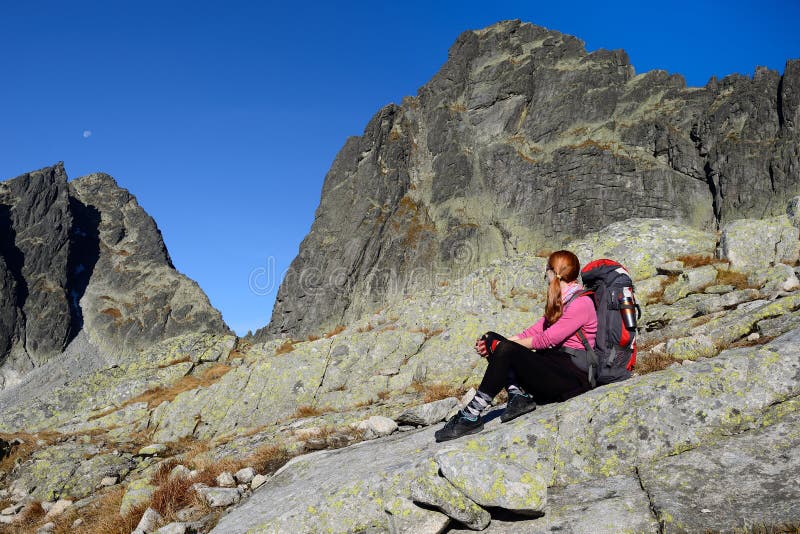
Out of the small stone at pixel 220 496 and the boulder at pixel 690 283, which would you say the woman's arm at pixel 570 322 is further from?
the boulder at pixel 690 283

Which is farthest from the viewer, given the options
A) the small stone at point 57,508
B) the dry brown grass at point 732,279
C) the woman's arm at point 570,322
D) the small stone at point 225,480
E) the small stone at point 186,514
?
the dry brown grass at point 732,279

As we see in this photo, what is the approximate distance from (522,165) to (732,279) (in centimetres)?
11782

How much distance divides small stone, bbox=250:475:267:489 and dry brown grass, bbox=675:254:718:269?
58.4ft

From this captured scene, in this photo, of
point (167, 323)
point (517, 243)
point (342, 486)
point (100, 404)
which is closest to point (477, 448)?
point (342, 486)

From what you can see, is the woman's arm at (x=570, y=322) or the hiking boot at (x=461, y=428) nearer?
the hiking boot at (x=461, y=428)

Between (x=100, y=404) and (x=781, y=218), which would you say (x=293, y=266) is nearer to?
(x=100, y=404)

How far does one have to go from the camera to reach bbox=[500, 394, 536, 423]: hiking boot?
680cm

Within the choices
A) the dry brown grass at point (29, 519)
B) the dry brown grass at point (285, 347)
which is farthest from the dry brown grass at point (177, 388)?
the dry brown grass at point (29, 519)

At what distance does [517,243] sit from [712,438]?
116517 mm

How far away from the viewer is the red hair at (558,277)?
709cm

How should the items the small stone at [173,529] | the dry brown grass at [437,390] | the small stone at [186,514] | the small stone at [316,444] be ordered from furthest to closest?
the dry brown grass at [437,390], the small stone at [316,444], the small stone at [186,514], the small stone at [173,529]

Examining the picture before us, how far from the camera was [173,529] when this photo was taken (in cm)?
678

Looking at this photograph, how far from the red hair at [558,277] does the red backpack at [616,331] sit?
0.55 metres

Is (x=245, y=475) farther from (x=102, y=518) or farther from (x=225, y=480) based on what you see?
(x=102, y=518)
